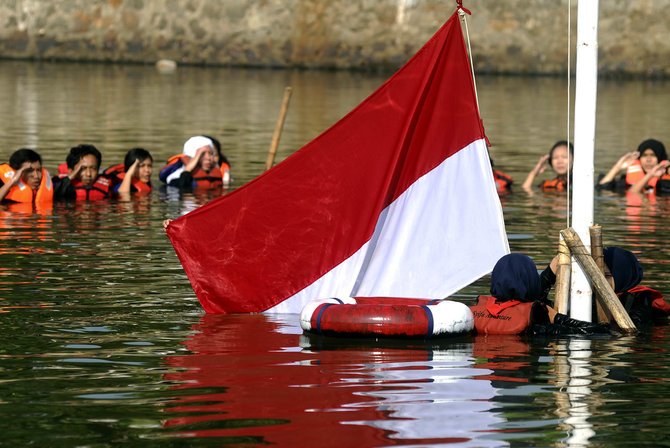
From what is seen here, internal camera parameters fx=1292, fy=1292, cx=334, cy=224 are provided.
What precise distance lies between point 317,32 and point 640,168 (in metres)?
33.9

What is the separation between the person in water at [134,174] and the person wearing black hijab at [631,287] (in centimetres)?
1062

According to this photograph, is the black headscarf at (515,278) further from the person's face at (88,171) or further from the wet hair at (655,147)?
the wet hair at (655,147)

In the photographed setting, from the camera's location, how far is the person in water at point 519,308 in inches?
376

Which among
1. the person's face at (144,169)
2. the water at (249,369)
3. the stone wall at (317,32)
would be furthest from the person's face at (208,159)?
the stone wall at (317,32)

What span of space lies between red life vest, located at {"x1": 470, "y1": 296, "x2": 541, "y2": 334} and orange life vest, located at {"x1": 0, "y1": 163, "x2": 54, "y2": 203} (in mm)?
9522

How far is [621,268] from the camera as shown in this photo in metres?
9.99

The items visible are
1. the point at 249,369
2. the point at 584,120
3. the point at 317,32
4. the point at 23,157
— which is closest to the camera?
the point at 249,369

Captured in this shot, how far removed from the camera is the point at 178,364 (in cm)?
879

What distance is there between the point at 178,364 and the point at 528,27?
4423cm

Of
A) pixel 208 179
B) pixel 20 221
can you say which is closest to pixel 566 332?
pixel 20 221

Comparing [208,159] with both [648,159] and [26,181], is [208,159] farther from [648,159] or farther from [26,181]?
[648,159]

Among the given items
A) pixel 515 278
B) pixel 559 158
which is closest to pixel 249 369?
pixel 515 278

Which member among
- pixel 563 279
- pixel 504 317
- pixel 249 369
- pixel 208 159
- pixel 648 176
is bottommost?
pixel 249 369

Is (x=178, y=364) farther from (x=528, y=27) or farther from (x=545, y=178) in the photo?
(x=528, y=27)
